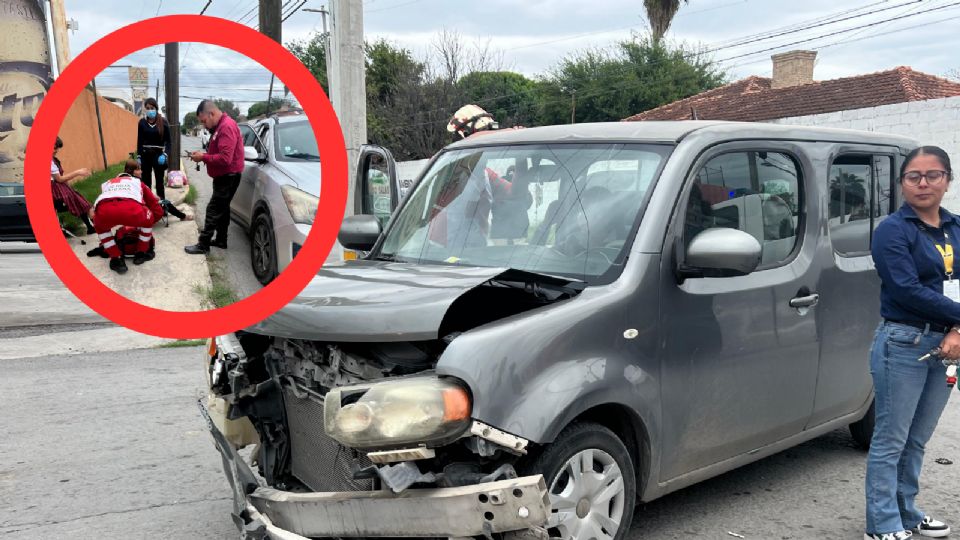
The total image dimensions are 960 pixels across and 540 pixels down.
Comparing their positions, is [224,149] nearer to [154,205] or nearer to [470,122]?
[154,205]

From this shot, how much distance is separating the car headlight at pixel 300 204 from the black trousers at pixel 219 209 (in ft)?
0.52

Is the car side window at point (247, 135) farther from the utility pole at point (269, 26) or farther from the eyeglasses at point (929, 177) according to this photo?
the eyeglasses at point (929, 177)

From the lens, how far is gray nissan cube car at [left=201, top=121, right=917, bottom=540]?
293cm

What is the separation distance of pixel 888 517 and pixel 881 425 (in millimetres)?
433

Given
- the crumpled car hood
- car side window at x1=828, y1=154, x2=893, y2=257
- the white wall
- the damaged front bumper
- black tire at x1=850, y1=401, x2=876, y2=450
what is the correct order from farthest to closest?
the white wall, black tire at x1=850, y1=401, x2=876, y2=450, car side window at x1=828, y1=154, x2=893, y2=257, the crumpled car hood, the damaged front bumper

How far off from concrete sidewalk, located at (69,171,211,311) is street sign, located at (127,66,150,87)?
32 centimetres

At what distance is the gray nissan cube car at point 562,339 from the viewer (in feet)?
9.61

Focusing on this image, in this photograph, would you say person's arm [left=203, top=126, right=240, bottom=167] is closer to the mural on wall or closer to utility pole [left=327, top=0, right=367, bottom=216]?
the mural on wall

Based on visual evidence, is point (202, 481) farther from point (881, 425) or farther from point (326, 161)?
point (881, 425)

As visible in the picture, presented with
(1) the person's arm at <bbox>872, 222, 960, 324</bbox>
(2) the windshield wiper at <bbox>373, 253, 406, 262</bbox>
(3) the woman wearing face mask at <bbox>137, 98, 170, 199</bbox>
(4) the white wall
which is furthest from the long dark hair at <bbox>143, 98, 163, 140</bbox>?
(4) the white wall

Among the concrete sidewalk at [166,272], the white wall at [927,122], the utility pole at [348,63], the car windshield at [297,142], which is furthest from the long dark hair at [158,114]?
the white wall at [927,122]

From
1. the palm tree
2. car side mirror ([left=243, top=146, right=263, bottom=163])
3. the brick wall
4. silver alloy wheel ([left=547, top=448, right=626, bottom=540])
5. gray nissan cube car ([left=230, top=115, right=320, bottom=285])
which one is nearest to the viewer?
the brick wall

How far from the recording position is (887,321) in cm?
400
